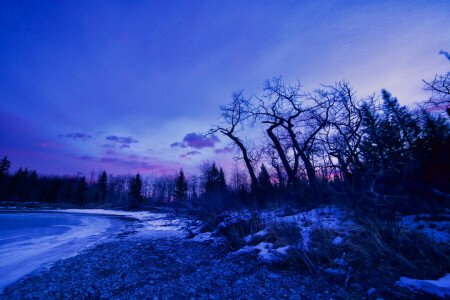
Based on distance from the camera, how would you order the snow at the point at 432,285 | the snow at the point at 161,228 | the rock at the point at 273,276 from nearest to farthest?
the snow at the point at 432,285
the rock at the point at 273,276
the snow at the point at 161,228

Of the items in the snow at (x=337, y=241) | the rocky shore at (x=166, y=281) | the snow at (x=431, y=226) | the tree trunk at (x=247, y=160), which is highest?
the tree trunk at (x=247, y=160)

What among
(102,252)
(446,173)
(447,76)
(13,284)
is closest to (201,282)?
(13,284)

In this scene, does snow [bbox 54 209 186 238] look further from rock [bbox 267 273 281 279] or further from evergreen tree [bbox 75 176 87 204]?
evergreen tree [bbox 75 176 87 204]

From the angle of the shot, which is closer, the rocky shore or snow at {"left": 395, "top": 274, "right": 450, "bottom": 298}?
snow at {"left": 395, "top": 274, "right": 450, "bottom": 298}

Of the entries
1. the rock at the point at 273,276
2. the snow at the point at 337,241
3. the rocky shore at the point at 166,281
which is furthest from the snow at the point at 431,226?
the rock at the point at 273,276

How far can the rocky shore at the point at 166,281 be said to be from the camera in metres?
2.76

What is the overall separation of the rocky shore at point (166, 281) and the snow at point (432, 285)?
0.65 m

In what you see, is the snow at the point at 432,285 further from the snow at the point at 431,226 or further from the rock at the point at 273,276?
the rock at the point at 273,276

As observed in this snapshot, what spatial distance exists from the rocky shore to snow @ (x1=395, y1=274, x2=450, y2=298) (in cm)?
65

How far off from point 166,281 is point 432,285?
4053 mm

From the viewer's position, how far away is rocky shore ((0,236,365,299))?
9.07 feet

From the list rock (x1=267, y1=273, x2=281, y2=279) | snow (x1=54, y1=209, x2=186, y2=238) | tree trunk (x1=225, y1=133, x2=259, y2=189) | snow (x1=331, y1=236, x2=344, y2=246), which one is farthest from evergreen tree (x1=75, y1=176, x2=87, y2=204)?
snow (x1=331, y1=236, x2=344, y2=246)

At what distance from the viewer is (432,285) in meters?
2.12

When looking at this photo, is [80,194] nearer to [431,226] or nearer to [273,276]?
[273,276]
